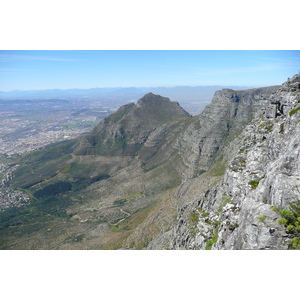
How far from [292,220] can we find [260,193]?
4.41 m

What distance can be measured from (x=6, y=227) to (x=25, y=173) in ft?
242

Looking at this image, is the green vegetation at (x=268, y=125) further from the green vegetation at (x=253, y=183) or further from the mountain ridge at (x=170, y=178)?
the green vegetation at (x=253, y=183)

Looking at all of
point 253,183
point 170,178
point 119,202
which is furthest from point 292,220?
point 170,178

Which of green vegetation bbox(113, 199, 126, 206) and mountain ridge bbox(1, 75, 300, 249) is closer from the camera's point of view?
mountain ridge bbox(1, 75, 300, 249)

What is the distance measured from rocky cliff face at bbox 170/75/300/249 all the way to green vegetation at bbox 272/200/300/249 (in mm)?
268

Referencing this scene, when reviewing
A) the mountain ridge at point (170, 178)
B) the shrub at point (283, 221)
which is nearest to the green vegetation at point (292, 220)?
the shrub at point (283, 221)

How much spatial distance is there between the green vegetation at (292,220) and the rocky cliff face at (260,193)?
27 centimetres

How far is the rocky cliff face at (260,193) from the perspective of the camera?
15.4 metres

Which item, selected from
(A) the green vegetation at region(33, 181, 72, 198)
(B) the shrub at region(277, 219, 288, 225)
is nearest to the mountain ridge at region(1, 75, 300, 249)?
(B) the shrub at region(277, 219, 288, 225)

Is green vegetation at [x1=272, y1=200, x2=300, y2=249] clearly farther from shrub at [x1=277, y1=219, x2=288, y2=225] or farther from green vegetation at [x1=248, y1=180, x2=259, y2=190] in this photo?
green vegetation at [x1=248, y1=180, x2=259, y2=190]

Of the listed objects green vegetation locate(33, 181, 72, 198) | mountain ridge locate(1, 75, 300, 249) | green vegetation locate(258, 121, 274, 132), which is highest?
green vegetation locate(258, 121, 274, 132)

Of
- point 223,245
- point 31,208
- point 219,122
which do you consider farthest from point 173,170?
point 223,245

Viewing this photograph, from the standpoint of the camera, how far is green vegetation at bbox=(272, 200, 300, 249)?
44.4ft

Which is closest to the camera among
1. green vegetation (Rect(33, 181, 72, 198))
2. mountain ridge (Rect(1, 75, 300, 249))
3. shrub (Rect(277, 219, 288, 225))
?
shrub (Rect(277, 219, 288, 225))
